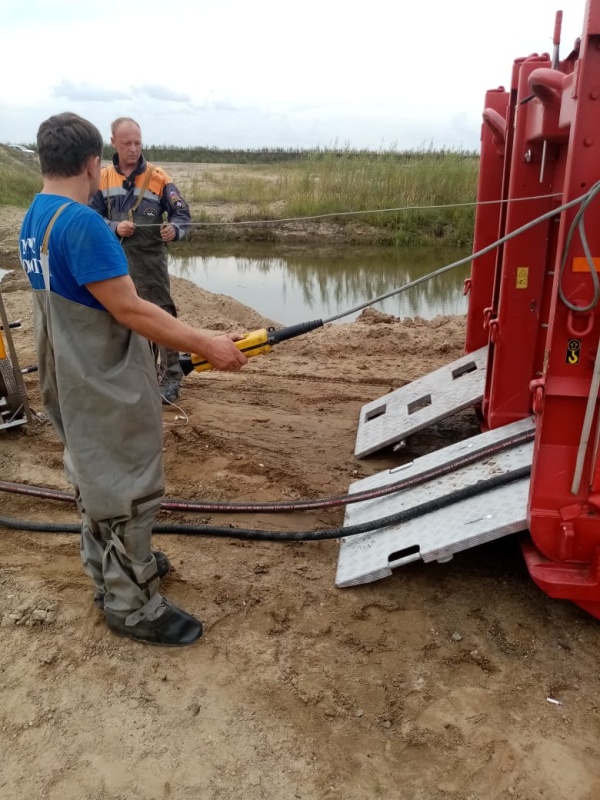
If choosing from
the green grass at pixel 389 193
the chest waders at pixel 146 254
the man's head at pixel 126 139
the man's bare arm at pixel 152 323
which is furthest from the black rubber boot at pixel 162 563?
the green grass at pixel 389 193

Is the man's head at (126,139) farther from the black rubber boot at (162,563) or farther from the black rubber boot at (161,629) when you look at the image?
the black rubber boot at (161,629)

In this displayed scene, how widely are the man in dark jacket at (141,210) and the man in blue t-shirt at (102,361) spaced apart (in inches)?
112

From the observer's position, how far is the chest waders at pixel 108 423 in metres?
2.37

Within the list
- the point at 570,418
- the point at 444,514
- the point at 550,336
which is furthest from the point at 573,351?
the point at 444,514

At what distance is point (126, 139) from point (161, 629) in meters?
3.83

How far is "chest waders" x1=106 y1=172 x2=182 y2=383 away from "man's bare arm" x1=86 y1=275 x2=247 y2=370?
2.70 metres

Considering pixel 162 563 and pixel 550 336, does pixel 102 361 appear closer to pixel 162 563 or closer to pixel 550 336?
pixel 162 563

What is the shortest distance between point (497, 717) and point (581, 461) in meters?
1.05

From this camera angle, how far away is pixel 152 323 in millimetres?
2381

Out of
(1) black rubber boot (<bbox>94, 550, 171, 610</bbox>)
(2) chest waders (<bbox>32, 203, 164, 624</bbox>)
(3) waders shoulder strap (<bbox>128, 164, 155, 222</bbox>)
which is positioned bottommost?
(1) black rubber boot (<bbox>94, 550, 171, 610</bbox>)

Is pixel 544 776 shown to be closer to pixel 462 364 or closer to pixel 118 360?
pixel 118 360

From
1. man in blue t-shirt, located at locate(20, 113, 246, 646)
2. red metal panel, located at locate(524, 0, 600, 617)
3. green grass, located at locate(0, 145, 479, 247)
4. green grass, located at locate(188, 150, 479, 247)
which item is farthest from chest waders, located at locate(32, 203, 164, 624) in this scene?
green grass, located at locate(188, 150, 479, 247)

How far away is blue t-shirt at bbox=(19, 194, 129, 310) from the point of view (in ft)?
7.29

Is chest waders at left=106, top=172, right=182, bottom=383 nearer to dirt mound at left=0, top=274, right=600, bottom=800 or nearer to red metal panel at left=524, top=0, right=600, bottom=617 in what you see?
dirt mound at left=0, top=274, right=600, bottom=800
